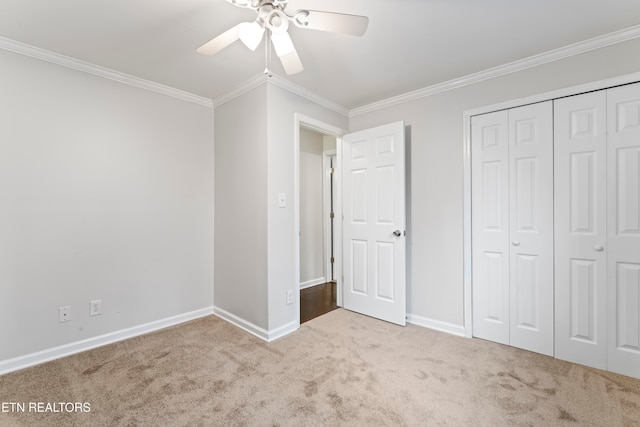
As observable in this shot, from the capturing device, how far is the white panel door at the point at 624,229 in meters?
1.93

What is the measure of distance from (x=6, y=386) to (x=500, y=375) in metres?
3.28

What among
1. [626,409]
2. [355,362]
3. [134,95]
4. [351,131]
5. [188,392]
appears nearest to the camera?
[626,409]

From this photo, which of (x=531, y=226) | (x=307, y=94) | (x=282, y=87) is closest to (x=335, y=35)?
(x=282, y=87)

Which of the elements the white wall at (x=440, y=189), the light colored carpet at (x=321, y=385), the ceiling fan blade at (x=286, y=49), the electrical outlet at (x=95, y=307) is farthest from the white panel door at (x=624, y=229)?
the electrical outlet at (x=95, y=307)

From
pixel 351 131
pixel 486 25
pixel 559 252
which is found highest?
pixel 486 25

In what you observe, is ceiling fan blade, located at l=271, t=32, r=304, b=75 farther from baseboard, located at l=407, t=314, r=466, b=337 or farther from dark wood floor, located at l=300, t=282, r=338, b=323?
baseboard, located at l=407, t=314, r=466, b=337

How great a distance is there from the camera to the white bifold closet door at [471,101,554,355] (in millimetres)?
2244

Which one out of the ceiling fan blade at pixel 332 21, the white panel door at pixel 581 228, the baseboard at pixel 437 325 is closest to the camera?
the ceiling fan blade at pixel 332 21

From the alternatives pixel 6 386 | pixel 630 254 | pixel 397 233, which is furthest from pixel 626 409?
pixel 6 386

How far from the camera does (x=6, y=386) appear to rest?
186 centimetres

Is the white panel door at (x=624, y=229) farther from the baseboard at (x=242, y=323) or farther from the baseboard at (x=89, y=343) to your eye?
the baseboard at (x=89, y=343)

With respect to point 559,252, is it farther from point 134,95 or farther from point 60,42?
point 60,42

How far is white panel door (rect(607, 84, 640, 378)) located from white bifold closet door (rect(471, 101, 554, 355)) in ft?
1.09

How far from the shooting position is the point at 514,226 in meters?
2.38
